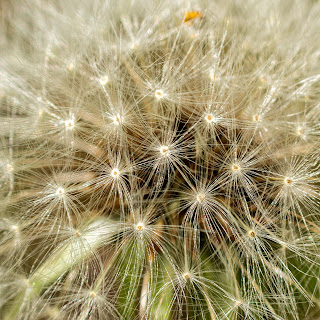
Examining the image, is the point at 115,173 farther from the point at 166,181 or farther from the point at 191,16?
the point at 191,16

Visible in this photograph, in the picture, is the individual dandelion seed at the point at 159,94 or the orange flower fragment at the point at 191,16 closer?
the individual dandelion seed at the point at 159,94

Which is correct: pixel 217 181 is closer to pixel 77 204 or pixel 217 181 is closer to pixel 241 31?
pixel 77 204

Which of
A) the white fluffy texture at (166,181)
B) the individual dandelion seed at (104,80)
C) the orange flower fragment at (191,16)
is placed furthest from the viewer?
the orange flower fragment at (191,16)

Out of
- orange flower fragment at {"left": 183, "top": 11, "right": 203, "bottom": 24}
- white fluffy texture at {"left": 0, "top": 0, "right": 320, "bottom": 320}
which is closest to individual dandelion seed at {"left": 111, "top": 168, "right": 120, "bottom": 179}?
white fluffy texture at {"left": 0, "top": 0, "right": 320, "bottom": 320}

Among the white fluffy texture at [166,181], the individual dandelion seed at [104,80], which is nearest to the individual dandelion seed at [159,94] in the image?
the white fluffy texture at [166,181]

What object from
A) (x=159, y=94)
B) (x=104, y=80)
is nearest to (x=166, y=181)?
(x=159, y=94)

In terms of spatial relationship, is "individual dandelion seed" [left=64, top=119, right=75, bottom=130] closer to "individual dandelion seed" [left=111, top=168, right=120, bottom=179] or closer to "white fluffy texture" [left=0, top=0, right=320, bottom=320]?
"white fluffy texture" [left=0, top=0, right=320, bottom=320]

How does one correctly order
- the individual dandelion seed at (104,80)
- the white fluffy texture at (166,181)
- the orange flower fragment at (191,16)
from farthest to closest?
the orange flower fragment at (191,16)
the individual dandelion seed at (104,80)
the white fluffy texture at (166,181)

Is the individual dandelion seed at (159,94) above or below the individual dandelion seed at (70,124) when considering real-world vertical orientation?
above

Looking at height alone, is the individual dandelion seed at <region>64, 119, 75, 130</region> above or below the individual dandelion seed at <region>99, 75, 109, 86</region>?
below

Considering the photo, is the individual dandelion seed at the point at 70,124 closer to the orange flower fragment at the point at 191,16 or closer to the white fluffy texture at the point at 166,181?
the white fluffy texture at the point at 166,181
